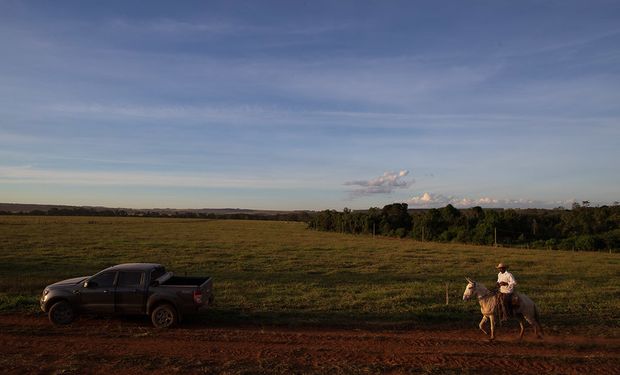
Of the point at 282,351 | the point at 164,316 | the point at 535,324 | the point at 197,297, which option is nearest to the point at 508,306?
the point at 535,324

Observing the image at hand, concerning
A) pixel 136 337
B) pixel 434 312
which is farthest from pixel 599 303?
pixel 136 337

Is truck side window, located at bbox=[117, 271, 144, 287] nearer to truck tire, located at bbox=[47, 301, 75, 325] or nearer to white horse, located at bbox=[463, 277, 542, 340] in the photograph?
truck tire, located at bbox=[47, 301, 75, 325]

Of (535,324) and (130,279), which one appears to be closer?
(535,324)

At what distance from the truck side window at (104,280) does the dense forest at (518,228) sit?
164ft

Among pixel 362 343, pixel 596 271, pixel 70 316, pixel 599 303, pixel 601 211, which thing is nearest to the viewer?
pixel 362 343

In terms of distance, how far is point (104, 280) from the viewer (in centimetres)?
1223

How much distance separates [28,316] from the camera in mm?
13133

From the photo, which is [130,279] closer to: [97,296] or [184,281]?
[97,296]

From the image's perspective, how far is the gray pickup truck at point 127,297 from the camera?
11805mm

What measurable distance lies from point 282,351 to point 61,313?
614cm

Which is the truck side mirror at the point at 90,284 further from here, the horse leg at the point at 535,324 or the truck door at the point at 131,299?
the horse leg at the point at 535,324

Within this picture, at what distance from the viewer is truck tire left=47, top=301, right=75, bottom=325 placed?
39.6 ft

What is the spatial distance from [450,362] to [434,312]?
16.0 feet

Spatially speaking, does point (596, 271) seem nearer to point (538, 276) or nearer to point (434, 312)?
point (538, 276)
